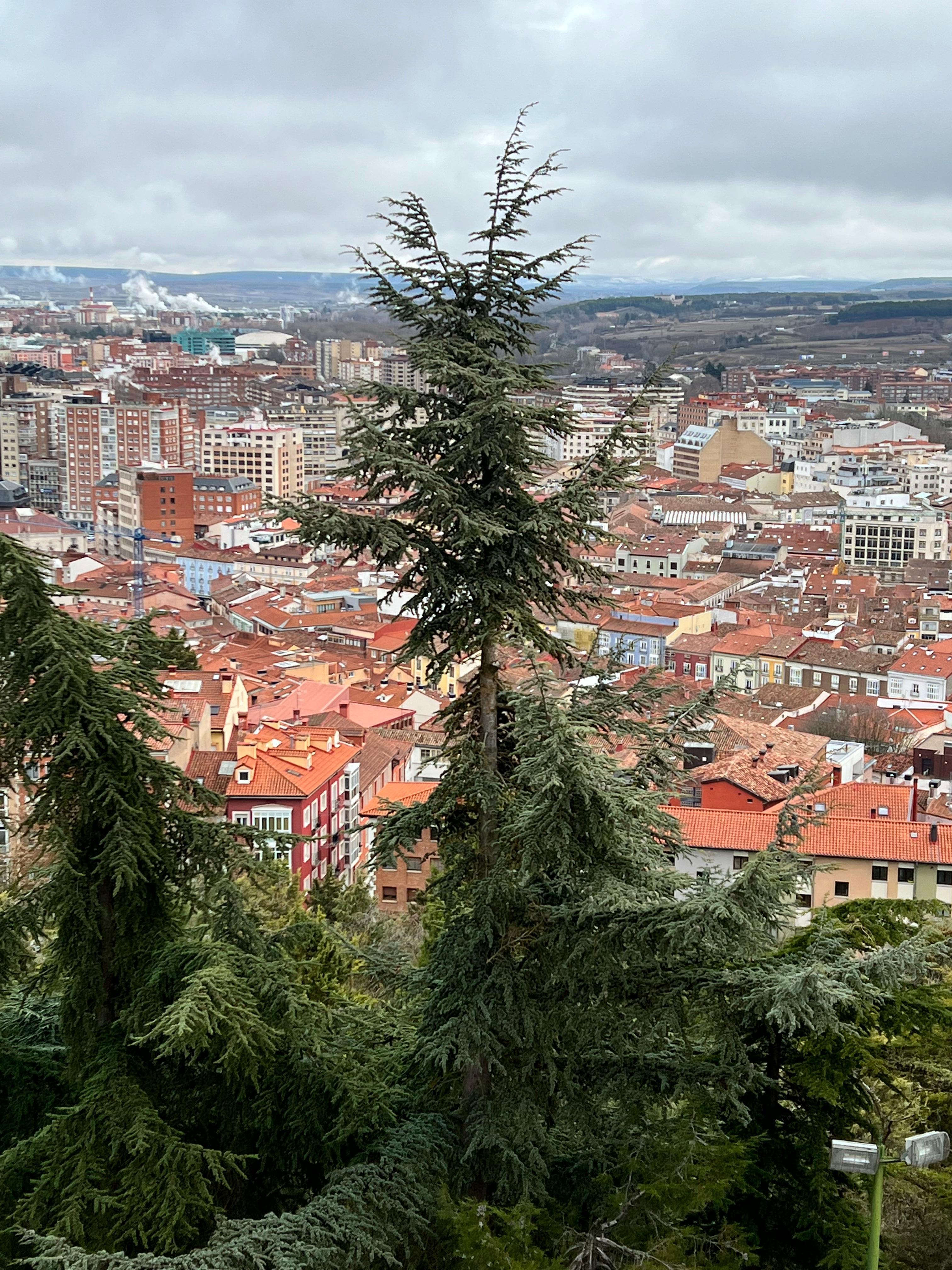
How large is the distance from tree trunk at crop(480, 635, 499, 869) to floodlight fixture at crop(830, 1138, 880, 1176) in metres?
3.09

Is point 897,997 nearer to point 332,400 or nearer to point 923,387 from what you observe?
point 332,400

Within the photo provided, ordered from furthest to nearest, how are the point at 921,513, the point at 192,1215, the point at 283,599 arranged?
the point at 921,513
the point at 283,599
the point at 192,1215

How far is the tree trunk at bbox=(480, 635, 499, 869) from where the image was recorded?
893 cm

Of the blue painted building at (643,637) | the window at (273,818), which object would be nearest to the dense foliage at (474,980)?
the window at (273,818)

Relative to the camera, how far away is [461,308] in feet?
30.5

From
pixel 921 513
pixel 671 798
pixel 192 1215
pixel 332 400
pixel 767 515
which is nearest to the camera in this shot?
pixel 192 1215

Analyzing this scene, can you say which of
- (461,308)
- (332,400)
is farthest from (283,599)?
(332,400)

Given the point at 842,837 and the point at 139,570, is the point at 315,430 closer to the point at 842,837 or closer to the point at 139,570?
the point at 139,570

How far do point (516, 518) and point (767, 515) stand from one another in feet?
302

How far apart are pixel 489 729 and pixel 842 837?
644 inches

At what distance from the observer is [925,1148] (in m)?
6.18

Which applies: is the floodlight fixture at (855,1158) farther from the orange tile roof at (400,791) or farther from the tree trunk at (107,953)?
the orange tile roof at (400,791)

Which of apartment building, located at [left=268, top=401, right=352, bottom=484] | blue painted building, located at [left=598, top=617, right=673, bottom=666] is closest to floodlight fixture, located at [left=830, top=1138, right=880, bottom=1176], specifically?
blue painted building, located at [left=598, top=617, right=673, bottom=666]

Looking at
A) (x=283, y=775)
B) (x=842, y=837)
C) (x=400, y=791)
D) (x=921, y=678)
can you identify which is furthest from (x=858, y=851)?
(x=921, y=678)
